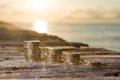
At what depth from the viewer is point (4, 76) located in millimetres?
10898

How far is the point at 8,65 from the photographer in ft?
42.8

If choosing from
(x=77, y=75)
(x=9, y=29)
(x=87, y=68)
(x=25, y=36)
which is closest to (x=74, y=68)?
(x=87, y=68)

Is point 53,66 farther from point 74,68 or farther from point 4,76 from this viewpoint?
point 4,76

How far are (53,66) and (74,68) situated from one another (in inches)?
27.1

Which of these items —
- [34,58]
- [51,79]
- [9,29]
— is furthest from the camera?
[9,29]

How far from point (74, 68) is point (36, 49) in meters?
2.85

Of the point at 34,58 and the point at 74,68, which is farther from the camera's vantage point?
the point at 34,58

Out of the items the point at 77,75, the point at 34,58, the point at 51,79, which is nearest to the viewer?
the point at 51,79

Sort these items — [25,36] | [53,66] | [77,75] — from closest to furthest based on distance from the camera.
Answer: [77,75], [53,66], [25,36]

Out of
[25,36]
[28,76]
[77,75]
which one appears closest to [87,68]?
[77,75]

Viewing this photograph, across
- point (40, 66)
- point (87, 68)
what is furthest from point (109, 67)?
point (40, 66)

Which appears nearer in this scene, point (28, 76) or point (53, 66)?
point (28, 76)

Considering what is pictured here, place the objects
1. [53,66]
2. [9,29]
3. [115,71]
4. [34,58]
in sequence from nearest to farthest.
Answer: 1. [115,71]
2. [53,66]
3. [34,58]
4. [9,29]

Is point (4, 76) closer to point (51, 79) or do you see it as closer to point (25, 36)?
point (51, 79)
